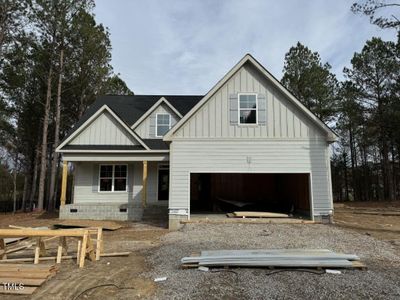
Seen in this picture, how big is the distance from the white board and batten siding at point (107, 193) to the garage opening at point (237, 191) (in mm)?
2443

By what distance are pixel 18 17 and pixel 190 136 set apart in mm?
16262

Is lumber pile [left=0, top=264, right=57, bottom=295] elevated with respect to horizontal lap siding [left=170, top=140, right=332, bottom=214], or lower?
lower

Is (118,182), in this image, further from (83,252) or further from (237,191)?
(83,252)

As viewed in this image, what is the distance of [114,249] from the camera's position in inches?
328

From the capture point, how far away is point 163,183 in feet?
52.9

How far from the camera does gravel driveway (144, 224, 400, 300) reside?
473 cm

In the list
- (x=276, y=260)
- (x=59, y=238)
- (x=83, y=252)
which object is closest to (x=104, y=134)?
(x=59, y=238)

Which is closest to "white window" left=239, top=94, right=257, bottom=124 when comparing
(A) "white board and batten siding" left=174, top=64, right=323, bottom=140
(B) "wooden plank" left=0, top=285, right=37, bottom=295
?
(A) "white board and batten siding" left=174, top=64, right=323, bottom=140

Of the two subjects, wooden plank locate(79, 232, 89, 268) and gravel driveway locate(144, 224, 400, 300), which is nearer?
gravel driveway locate(144, 224, 400, 300)

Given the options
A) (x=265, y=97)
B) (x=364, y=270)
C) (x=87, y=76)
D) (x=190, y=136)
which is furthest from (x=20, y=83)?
(x=364, y=270)

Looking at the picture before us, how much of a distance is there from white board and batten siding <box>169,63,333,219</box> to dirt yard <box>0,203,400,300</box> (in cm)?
248

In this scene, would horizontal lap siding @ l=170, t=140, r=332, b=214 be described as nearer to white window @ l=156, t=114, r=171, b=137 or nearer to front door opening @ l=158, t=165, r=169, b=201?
front door opening @ l=158, t=165, r=169, b=201

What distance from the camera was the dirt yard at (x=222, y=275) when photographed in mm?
4809

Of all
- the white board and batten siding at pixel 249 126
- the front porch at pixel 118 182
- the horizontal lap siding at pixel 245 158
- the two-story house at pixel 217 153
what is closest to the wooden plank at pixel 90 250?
the two-story house at pixel 217 153
